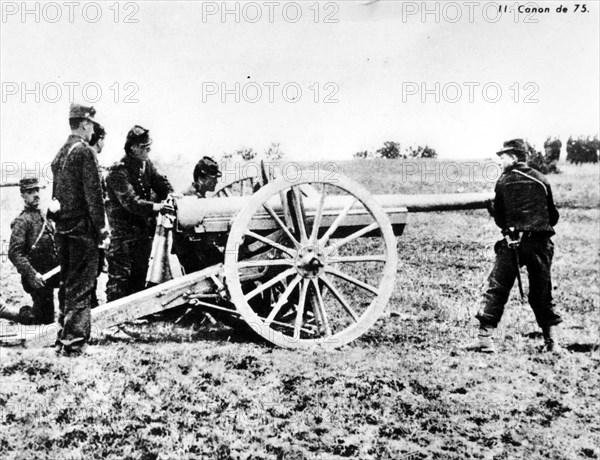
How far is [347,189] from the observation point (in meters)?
4.48

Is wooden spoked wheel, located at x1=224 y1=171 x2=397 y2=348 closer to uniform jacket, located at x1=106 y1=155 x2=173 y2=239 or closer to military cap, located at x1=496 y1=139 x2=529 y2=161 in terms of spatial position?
uniform jacket, located at x1=106 y1=155 x2=173 y2=239

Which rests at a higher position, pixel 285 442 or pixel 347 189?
pixel 347 189

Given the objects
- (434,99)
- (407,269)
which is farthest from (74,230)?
(407,269)

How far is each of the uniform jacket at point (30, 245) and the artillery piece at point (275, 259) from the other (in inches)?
37.7

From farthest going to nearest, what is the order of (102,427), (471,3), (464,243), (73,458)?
(464,243), (471,3), (102,427), (73,458)

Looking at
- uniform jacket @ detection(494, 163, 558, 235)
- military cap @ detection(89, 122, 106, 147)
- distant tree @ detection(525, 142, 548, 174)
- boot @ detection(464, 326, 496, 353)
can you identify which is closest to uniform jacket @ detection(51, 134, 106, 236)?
military cap @ detection(89, 122, 106, 147)

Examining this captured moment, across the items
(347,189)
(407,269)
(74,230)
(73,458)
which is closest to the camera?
(73,458)

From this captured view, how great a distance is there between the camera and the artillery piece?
438 cm

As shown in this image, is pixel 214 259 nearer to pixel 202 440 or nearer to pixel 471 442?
pixel 202 440

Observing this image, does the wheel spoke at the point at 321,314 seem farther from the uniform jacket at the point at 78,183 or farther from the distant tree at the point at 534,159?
the distant tree at the point at 534,159

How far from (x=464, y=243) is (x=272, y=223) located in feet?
14.8

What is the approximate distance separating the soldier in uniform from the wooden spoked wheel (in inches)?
37.2

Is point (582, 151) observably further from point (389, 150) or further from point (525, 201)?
point (525, 201)

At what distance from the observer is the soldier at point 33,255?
535 centimetres
